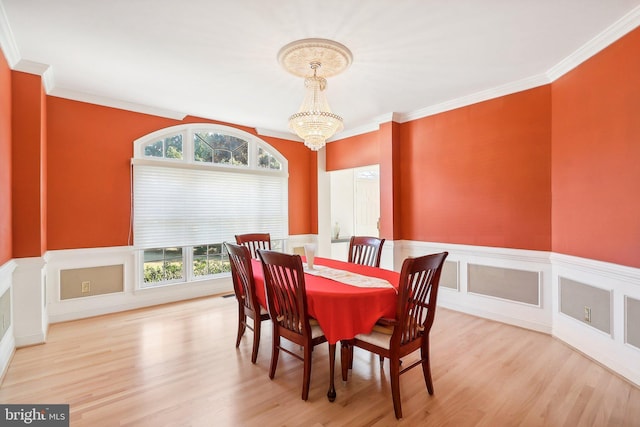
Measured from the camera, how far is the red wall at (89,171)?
11.7 ft

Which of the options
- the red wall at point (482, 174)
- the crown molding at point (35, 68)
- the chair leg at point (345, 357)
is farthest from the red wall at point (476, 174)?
the crown molding at point (35, 68)

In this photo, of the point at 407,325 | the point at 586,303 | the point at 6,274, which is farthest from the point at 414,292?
the point at 6,274

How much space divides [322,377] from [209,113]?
12.3 ft

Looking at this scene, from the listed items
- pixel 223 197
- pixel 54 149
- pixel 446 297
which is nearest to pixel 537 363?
pixel 446 297

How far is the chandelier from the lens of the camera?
2.59 meters

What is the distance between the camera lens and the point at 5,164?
2.69 m

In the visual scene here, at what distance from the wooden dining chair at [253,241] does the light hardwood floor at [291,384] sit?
1007 millimetres

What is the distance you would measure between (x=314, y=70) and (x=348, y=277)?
1928 mm

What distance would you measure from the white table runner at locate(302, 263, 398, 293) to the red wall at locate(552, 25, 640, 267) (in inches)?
75.1

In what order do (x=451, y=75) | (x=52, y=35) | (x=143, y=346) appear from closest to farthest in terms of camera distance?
(x=52, y=35)
(x=143, y=346)
(x=451, y=75)

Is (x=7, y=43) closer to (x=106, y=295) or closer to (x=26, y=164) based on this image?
(x=26, y=164)

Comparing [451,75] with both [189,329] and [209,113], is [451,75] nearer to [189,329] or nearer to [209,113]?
[209,113]

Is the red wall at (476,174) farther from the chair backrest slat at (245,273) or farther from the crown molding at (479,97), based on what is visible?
the chair backrest slat at (245,273)

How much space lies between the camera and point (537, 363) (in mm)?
2635
